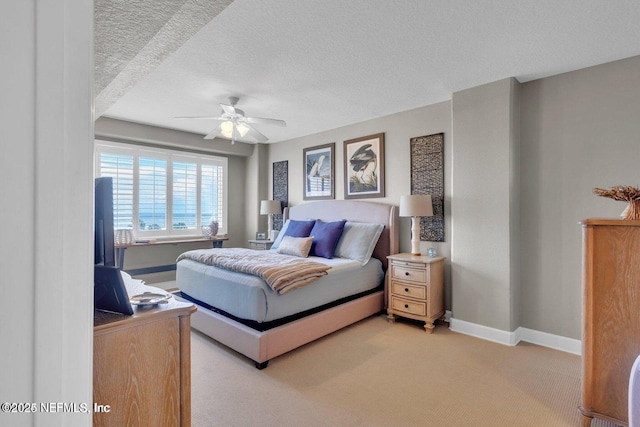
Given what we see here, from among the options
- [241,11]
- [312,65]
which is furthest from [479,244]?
[241,11]

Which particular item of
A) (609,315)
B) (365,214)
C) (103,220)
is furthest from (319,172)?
(103,220)

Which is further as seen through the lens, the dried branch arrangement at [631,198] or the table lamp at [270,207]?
the table lamp at [270,207]

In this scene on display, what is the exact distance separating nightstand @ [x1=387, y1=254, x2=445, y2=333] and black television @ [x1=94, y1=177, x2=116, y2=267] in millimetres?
2899

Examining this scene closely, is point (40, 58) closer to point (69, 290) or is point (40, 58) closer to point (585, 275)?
point (69, 290)

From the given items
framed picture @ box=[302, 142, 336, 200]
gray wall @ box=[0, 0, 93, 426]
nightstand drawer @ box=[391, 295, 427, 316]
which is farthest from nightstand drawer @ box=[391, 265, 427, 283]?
gray wall @ box=[0, 0, 93, 426]

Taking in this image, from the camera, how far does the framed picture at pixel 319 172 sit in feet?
16.1

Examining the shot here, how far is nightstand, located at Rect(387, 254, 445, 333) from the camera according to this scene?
3320 millimetres

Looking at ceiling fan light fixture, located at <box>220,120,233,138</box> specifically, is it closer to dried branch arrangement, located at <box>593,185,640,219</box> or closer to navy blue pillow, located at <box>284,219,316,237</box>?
navy blue pillow, located at <box>284,219,316,237</box>

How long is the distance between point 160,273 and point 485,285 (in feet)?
15.5

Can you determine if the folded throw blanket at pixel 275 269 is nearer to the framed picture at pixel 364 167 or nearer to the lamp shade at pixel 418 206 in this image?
the lamp shade at pixel 418 206

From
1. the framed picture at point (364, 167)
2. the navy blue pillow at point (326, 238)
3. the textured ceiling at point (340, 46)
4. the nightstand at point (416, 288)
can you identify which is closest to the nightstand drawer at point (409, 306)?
the nightstand at point (416, 288)

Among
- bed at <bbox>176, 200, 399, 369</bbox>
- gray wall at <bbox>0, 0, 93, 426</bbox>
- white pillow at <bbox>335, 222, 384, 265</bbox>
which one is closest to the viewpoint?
gray wall at <bbox>0, 0, 93, 426</bbox>

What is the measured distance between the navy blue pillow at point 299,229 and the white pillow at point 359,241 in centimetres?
53

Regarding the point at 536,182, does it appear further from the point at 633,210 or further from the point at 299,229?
the point at 299,229
